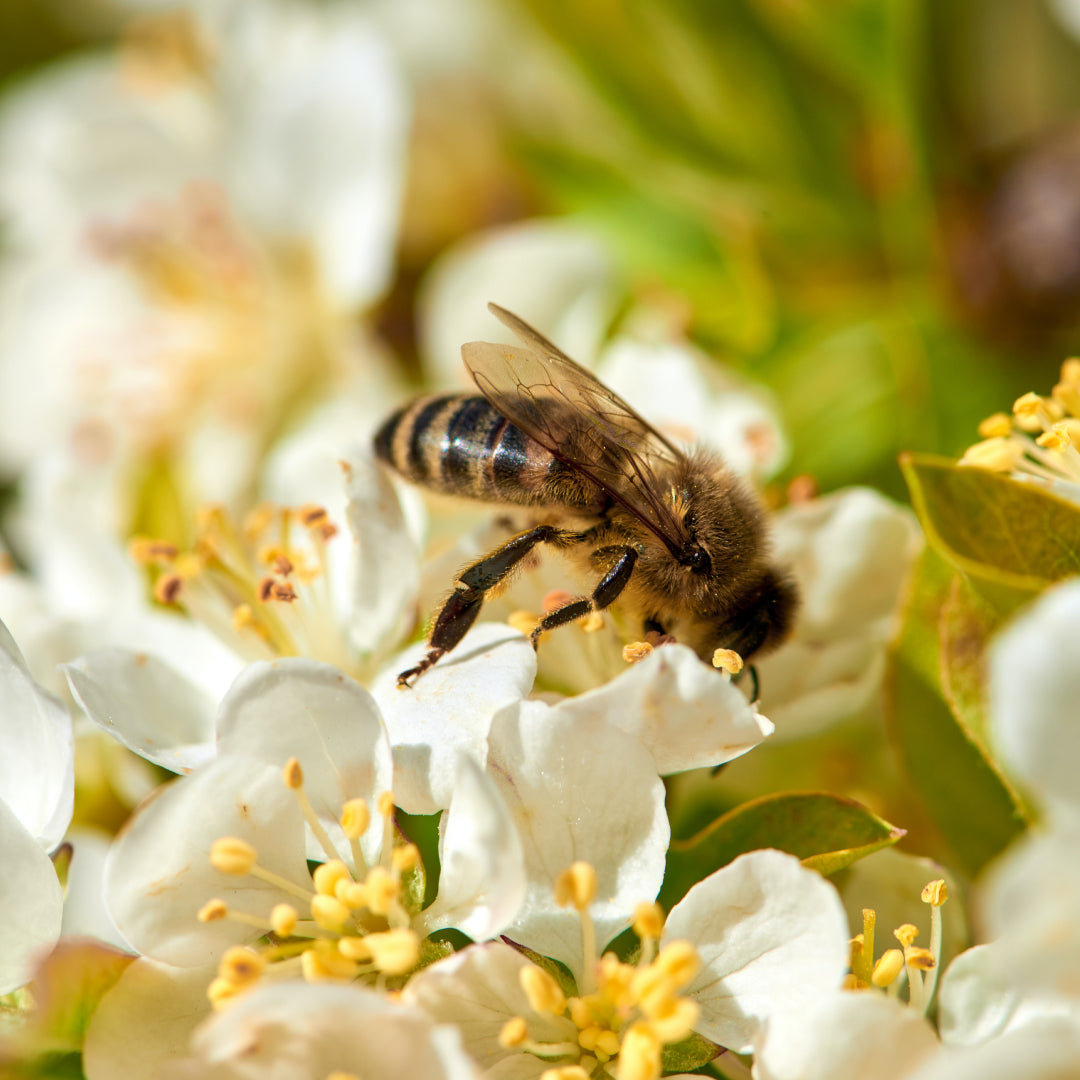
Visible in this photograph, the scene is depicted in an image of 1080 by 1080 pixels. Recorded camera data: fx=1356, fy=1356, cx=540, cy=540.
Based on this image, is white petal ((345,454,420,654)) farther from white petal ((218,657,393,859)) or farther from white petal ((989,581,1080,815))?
white petal ((989,581,1080,815))

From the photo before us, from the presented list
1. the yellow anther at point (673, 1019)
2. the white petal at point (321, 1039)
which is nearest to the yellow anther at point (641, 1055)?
the yellow anther at point (673, 1019)

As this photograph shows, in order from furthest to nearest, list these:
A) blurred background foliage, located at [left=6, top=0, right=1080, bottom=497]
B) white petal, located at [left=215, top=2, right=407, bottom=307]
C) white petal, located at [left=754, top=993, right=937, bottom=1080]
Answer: white petal, located at [left=215, top=2, right=407, bottom=307], blurred background foliage, located at [left=6, top=0, right=1080, bottom=497], white petal, located at [left=754, top=993, right=937, bottom=1080]

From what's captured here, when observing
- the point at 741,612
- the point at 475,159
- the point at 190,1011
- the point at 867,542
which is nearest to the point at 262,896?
the point at 190,1011

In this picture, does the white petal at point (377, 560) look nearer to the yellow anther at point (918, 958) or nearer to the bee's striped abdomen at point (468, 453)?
the bee's striped abdomen at point (468, 453)

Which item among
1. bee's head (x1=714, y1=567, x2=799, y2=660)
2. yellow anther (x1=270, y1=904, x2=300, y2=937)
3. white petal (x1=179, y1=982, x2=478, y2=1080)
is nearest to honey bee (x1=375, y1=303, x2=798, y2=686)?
bee's head (x1=714, y1=567, x2=799, y2=660)

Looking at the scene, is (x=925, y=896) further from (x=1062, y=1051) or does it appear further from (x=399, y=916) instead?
(x=399, y=916)

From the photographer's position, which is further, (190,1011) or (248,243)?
(248,243)

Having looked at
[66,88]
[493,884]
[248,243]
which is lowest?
[493,884]
